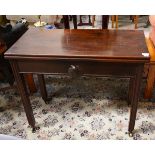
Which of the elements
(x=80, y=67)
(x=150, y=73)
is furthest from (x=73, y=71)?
(x=150, y=73)

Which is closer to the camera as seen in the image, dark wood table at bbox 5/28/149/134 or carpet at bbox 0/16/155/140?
dark wood table at bbox 5/28/149/134

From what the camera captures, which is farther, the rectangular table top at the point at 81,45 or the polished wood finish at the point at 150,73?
the polished wood finish at the point at 150,73

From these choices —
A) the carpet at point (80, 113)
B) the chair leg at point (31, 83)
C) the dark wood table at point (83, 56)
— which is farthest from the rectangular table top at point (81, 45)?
the carpet at point (80, 113)

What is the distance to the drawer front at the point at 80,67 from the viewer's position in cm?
110

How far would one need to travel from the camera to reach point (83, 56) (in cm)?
107

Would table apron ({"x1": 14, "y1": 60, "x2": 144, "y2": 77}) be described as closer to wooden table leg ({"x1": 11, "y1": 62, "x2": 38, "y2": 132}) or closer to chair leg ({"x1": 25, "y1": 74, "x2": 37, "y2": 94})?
wooden table leg ({"x1": 11, "y1": 62, "x2": 38, "y2": 132})

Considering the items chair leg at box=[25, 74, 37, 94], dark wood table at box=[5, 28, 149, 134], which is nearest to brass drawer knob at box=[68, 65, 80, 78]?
dark wood table at box=[5, 28, 149, 134]

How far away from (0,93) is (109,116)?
38.7 inches

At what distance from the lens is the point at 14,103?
5.83ft

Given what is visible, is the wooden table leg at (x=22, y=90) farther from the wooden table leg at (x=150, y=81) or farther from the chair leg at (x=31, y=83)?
the wooden table leg at (x=150, y=81)

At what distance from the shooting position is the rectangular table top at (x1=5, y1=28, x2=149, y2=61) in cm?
108

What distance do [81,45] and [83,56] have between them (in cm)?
14
